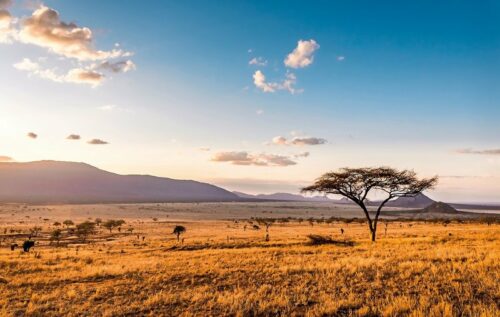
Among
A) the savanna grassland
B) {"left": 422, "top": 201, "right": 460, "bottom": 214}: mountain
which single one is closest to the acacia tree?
the savanna grassland

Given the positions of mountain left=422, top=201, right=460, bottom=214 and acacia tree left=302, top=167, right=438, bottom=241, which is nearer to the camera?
acacia tree left=302, top=167, right=438, bottom=241

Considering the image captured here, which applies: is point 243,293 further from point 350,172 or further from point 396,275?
point 350,172

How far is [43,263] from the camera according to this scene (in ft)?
Result: 81.6

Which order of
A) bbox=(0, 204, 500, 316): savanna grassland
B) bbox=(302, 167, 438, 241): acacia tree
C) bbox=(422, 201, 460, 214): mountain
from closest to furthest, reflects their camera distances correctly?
bbox=(0, 204, 500, 316): savanna grassland
bbox=(302, 167, 438, 241): acacia tree
bbox=(422, 201, 460, 214): mountain

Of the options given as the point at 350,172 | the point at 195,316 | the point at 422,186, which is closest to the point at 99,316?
the point at 195,316

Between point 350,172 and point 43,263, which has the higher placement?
point 350,172

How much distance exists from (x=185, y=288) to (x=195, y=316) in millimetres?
4197

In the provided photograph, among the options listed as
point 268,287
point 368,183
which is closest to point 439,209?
point 368,183

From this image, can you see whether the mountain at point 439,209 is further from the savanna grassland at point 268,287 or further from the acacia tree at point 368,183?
the savanna grassland at point 268,287

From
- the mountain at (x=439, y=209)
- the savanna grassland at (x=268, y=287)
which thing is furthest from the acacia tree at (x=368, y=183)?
the mountain at (x=439, y=209)

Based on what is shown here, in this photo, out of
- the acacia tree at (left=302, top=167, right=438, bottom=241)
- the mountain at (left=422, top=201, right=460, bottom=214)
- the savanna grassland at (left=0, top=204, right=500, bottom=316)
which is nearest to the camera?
the savanna grassland at (left=0, top=204, right=500, bottom=316)

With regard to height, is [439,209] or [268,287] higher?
[268,287]

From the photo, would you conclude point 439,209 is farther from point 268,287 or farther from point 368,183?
point 268,287

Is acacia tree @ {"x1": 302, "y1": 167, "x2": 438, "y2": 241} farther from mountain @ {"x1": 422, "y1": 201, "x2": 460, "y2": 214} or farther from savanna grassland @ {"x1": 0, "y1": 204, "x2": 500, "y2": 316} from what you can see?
mountain @ {"x1": 422, "y1": 201, "x2": 460, "y2": 214}
